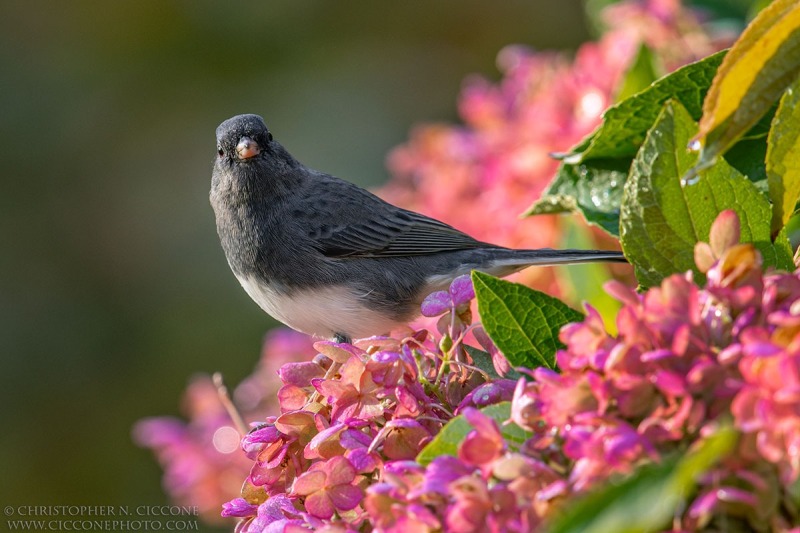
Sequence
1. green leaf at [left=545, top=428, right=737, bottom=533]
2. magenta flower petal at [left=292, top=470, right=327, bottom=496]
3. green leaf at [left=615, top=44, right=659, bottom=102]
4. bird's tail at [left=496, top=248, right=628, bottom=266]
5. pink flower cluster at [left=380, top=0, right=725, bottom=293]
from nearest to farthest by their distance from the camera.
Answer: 1. green leaf at [left=545, top=428, right=737, bottom=533]
2. magenta flower petal at [left=292, top=470, right=327, bottom=496]
3. green leaf at [left=615, top=44, right=659, bottom=102]
4. bird's tail at [left=496, top=248, right=628, bottom=266]
5. pink flower cluster at [left=380, top=0, right=725, bottom=293]

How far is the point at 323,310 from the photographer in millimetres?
2564

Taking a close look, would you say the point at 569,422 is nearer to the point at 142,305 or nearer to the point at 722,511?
the point at 722,511

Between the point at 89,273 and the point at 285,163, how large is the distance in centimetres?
341

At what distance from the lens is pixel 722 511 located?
818 millimetres

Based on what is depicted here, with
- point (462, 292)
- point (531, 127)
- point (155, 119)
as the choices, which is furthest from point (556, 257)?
point (155, 119)

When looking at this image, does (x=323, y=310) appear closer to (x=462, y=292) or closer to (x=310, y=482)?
(x=462, y=292)

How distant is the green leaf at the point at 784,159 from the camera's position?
110cm

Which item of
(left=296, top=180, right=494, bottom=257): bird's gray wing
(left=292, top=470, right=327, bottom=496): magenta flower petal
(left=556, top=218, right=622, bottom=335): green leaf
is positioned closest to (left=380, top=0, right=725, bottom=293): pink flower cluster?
(left=296, top=180, right=494, bottom=257): bird's gray wing

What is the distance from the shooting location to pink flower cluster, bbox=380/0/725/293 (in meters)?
2.35

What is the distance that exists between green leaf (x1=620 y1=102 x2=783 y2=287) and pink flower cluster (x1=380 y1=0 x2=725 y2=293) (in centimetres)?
100

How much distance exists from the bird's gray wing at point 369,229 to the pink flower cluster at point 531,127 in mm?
47

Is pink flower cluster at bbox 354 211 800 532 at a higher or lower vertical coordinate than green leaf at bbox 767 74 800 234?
lower

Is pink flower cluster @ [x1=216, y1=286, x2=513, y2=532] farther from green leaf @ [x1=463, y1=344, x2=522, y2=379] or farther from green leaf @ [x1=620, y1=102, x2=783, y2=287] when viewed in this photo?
green leaf @ [x1=620, y1=102, x2=783, y2=287]

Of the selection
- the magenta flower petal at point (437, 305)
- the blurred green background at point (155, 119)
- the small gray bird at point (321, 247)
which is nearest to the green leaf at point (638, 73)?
the small gray bird at point (321, 247)
